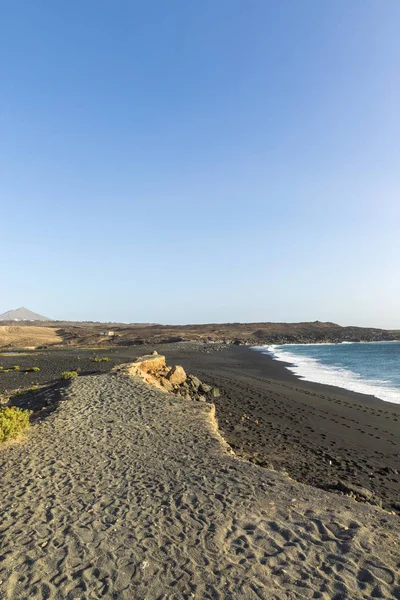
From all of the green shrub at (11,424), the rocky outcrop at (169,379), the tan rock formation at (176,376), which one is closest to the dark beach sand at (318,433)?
the rocky outcrop at (169,379)

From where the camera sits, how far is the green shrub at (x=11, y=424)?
34.2ft

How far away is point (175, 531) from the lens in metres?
5.91

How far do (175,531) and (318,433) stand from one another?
34.6ft

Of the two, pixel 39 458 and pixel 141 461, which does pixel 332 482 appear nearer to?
pixel 141 461

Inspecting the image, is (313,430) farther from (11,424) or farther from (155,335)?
(155,335)

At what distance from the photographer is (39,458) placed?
9.23m

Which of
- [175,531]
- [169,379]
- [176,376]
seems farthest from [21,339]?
[175,531]

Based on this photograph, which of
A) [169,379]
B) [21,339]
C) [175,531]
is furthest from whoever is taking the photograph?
[21,339]

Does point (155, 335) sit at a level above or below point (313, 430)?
above

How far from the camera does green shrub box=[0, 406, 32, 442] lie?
10.4m

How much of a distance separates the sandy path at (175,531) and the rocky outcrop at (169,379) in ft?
32.1

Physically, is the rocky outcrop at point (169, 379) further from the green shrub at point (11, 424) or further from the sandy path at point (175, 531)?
the sandy path at point (175, 531)

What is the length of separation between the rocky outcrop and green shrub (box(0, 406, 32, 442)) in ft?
26.4

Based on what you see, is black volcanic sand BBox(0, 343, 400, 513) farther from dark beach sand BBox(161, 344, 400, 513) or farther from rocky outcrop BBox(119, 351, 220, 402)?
rocky outcrop BBox(119, 351, 220, 402)
